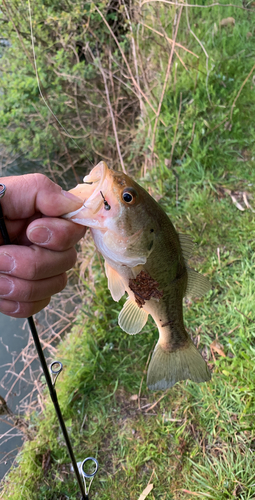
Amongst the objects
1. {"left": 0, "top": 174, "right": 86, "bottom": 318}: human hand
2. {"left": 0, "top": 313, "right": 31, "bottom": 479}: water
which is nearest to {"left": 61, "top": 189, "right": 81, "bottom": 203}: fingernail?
{"left": 0, "top": 174, "right": 86, "bottom": 318}: human hand

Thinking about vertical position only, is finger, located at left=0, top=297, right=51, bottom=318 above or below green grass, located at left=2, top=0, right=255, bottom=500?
above

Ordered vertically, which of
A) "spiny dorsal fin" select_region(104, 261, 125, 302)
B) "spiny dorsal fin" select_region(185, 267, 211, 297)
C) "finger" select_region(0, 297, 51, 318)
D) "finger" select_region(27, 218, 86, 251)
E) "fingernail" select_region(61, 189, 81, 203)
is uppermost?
"fingernail" select_region(61, 189, 81, 203)

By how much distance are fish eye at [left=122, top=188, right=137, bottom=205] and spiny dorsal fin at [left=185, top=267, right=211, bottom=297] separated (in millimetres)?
624

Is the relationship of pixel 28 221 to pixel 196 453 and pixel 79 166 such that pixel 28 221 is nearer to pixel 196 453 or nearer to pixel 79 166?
pixel 196 453

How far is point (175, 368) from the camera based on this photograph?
179cm

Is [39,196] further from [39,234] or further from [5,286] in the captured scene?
[5,286]

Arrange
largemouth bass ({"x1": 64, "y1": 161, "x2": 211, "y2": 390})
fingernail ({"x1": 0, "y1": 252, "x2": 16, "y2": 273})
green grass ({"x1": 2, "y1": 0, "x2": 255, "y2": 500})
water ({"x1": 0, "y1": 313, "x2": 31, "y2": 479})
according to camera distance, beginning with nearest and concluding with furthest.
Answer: fingernail ({"x1": 0, "y1": 252, "x2": 16, "y2": 273}), largemouth bass ({"x1": 64, "y1": 161, "x2": 211, "y2": 390}), green grass ({"x1": 2, "y1": 0, "x2": 255, "y2": 500}), water ({"x1": 0, "y1": 313, "x2": 31, "y2": 479})

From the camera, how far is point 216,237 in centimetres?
315

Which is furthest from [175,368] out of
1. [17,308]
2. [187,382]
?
[17,308]

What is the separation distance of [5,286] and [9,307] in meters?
0.12

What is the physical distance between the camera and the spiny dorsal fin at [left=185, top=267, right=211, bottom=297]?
→ 1.79 m

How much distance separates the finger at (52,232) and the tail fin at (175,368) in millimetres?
936

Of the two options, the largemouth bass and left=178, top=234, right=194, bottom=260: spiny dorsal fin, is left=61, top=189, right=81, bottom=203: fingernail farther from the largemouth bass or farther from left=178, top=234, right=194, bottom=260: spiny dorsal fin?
left=178, top=234, right=194, bottom=260: spiny dorsal fin

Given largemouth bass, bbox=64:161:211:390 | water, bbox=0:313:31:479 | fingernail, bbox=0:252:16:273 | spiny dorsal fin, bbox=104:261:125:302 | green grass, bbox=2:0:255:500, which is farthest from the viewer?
water, bbox=0:313:31:479
